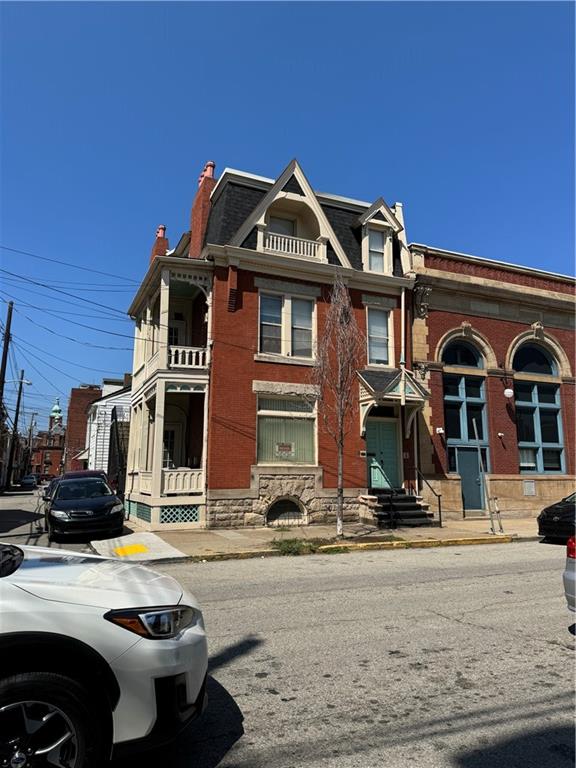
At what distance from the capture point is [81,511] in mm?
13867

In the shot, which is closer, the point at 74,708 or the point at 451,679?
the point at 74,708

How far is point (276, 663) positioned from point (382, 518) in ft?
41.0

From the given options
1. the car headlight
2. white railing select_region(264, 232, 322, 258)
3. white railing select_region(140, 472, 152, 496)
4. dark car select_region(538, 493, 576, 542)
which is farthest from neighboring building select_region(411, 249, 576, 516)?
the car headlight

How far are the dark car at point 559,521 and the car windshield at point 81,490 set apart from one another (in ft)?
39.4

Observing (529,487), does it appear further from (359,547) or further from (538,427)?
(359,547)

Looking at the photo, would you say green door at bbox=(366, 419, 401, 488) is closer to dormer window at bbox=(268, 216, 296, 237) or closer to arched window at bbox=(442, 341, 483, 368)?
arched window at bbox=(442, 341, 483, 368)

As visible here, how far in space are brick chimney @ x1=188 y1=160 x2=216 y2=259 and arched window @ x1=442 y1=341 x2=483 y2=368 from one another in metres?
10.1

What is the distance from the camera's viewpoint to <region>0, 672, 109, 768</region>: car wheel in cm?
253

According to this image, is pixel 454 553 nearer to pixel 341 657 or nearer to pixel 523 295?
pixel 341 657

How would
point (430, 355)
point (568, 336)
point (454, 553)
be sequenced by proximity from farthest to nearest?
point (568, 336), point (430, 355), point (454, 553)

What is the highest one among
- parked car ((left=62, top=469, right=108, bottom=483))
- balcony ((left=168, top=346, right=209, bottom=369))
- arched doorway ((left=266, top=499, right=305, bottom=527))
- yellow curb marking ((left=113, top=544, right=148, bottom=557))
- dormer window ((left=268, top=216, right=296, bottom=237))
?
dormer window ((left=268, top=216, right=296, bottom=237))

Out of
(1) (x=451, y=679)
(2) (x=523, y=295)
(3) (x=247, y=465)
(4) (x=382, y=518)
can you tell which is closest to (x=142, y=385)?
(3) (x=247, y=465)

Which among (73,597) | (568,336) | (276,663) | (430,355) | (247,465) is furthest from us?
(568,336)

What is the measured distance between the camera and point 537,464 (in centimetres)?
2173
